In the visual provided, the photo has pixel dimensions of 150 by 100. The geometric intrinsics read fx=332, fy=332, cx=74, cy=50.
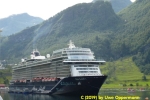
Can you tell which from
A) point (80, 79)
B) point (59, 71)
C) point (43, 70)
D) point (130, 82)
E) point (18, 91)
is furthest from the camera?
point (130, 82)

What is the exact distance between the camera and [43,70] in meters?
125

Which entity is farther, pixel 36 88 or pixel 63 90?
pixel 36 88

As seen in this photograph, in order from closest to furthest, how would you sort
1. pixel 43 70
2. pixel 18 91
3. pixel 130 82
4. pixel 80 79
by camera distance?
1. pixel 80 79
2. pixel 43 70
3. pixel 18 91
4. pixel 130 82

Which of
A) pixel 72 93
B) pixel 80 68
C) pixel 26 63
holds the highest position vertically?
pixel 26 63

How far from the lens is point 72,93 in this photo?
10100 cm

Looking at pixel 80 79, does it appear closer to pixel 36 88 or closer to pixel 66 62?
pixel 66 62

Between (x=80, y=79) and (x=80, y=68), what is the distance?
5593 mm

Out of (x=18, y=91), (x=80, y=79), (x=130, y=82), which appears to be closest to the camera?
(x=80, y=79)

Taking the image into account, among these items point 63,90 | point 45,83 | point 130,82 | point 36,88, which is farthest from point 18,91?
point 130,82

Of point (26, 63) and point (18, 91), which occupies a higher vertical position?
point (26, 63)

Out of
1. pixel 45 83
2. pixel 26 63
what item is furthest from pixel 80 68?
pixel 26 63

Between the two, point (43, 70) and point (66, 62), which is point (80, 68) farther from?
point (43, 70)

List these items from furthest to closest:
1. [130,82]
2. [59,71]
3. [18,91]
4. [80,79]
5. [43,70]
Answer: [130,82]
[18,91]
[43,70]
[59,71]
[80,79]

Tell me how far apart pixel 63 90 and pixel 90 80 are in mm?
9354
